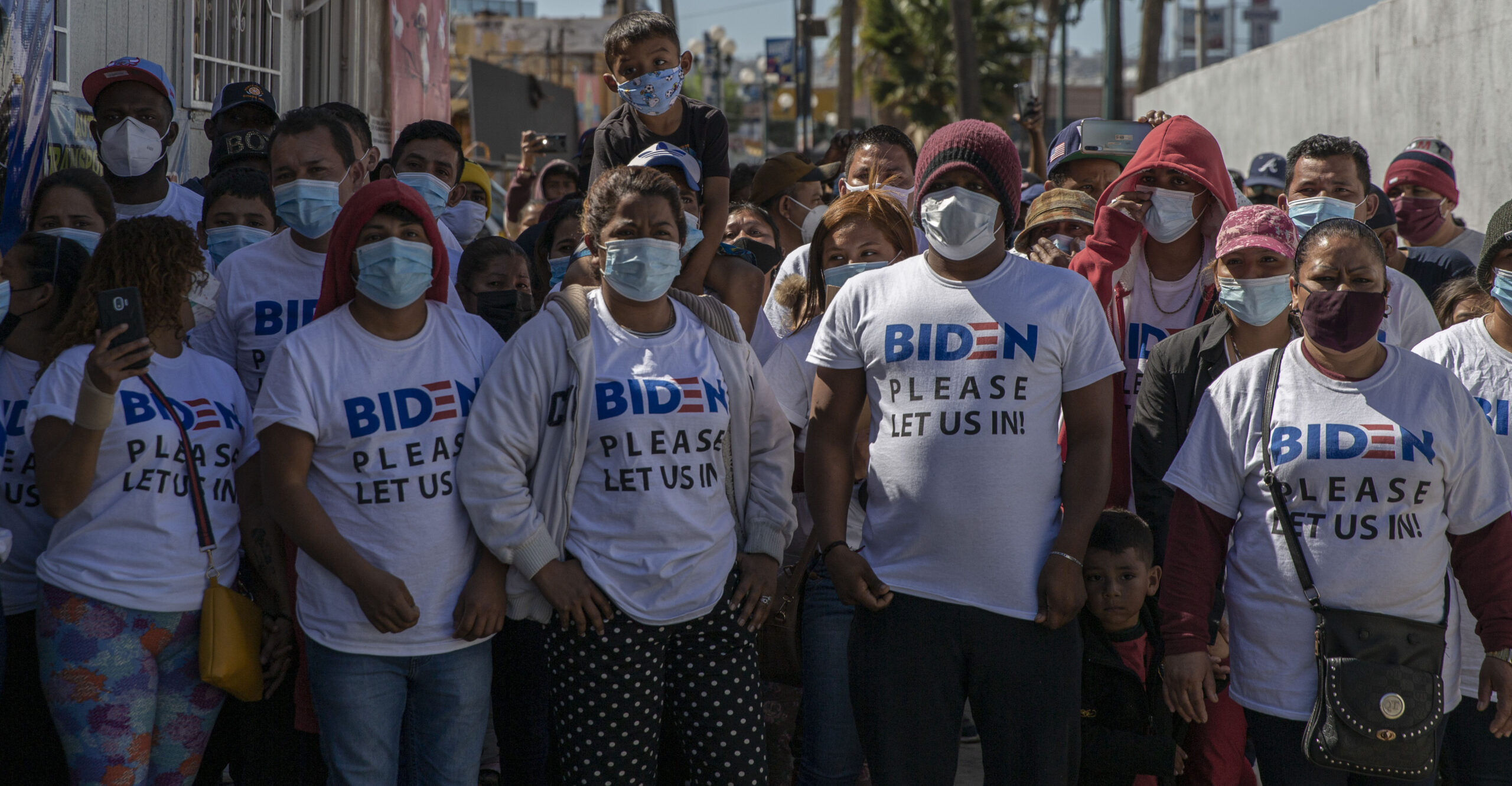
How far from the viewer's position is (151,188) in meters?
4.69

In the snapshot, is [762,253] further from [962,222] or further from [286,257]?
[962,222]

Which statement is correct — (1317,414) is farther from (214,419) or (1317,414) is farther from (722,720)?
(214,419)

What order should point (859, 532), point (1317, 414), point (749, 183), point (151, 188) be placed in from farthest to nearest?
1. point (749, 183)
2. point (151, 188)
3. point (859, 532)
4. point (1317, 414)

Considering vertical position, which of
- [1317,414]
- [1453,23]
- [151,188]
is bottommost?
[1317,414]

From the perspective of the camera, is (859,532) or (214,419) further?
(859,532)

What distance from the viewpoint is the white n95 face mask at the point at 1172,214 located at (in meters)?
4.03

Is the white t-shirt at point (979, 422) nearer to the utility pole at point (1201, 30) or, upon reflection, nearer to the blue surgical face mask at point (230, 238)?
the blue surgical face mask at point (230, 238)

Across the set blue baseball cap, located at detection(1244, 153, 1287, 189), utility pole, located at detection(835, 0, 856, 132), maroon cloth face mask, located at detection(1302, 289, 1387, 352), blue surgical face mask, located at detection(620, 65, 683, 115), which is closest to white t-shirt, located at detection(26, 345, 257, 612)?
blue surgical face mask, located at detection(620, 65, 683, 115)

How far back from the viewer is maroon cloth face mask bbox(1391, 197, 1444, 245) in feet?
19.7

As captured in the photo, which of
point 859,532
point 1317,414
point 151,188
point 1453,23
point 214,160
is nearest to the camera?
point 1317,414

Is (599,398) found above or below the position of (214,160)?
below

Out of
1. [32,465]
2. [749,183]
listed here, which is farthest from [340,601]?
[749,183]

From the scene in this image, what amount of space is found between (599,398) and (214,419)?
1073 millimetres

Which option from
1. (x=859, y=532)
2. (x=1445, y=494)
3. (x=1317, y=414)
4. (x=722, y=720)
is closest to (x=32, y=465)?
(x=722, y=720)
